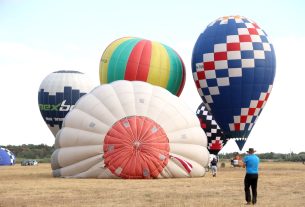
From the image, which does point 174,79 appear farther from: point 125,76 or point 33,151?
point 33,151

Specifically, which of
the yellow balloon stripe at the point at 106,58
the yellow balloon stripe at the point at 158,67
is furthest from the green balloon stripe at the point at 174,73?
the yellow balloon stripe at the point at 106,58

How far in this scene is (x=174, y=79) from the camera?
37.9m

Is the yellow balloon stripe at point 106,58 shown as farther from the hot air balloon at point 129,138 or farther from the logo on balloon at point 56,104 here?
the hot air balloon at point 129,138

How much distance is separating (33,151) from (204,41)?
256 ft

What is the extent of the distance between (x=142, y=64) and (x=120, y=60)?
1.41 meters

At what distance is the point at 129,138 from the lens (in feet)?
77.1

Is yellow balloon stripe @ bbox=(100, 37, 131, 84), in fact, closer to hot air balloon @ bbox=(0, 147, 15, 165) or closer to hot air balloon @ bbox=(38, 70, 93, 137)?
hot air balloon @ bbox=(38, 70, 93, 137)

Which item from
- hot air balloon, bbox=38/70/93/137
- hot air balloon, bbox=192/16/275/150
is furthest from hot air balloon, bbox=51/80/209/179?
hot air balloon, bbox=38/70/93/137

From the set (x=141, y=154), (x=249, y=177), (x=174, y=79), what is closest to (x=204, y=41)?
(x=174, y=79)

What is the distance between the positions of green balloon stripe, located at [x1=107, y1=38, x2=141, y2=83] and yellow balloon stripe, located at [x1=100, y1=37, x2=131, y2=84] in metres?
0.35

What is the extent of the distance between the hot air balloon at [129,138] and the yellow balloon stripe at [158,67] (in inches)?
418

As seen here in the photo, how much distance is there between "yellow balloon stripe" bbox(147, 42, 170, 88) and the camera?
36750 mm

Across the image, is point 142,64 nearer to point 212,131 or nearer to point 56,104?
point 212,131

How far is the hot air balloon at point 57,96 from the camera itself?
158 feet
